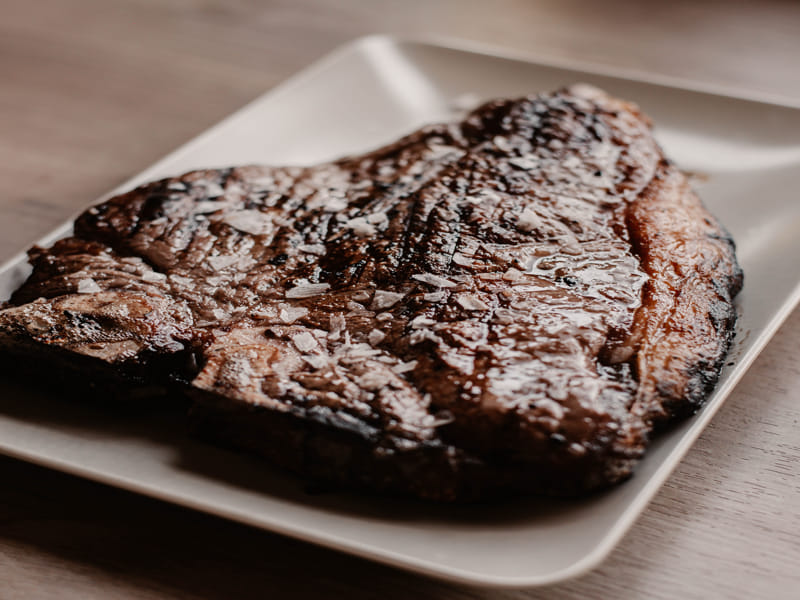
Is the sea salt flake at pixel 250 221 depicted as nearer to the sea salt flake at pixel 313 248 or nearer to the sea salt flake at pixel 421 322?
the sea salt flake at pixel 313 248

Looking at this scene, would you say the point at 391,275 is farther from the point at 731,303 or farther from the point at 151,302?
the point at 731,303

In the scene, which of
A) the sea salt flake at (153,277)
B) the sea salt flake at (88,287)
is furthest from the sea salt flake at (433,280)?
the sea salt flake at (88,287)

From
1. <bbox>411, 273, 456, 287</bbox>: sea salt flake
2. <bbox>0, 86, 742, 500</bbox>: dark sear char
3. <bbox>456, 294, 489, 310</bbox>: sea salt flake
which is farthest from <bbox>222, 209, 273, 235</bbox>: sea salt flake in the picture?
<bbox>456, 294, 489, 310</bbox>: sea salt flake

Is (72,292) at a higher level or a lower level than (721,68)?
lower

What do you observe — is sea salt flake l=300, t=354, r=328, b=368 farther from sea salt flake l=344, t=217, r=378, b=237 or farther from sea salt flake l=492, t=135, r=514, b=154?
sea salt flake l=492, t=135, r=514, b=154

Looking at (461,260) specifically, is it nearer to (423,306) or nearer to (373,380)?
(423,306)

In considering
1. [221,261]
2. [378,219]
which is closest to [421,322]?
[378,219]

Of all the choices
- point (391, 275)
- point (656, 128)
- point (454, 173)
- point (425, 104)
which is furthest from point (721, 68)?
point (391, 275)
